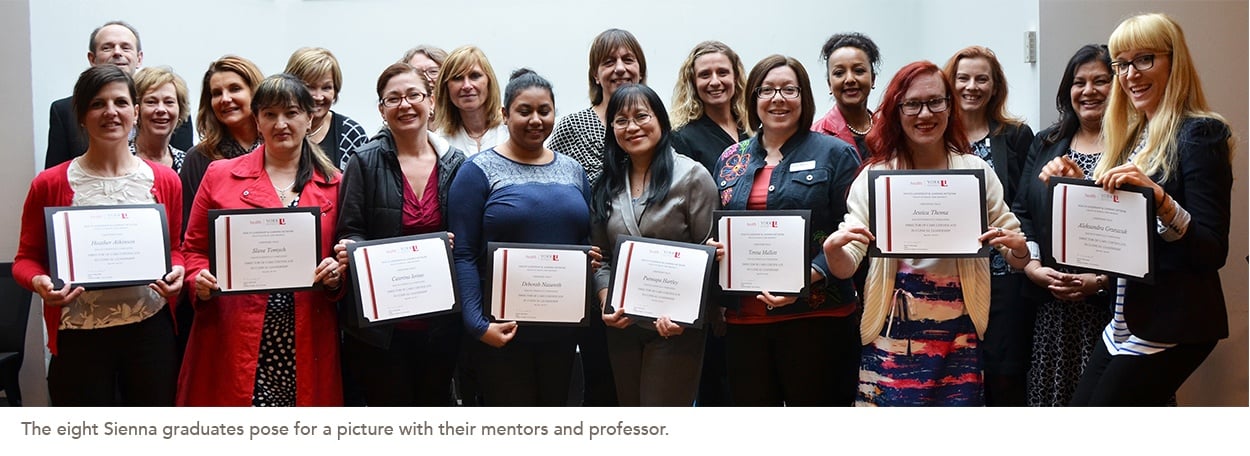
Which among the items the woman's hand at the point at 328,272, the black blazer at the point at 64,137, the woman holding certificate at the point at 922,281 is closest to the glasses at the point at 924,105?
the woman holding certificate at the point at 922,281

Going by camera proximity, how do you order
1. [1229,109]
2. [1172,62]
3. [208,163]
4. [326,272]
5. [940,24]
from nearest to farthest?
1. [1172,62]
2. [326,272]
3. [208,163]
4. [1229,109]
5. [940,24]

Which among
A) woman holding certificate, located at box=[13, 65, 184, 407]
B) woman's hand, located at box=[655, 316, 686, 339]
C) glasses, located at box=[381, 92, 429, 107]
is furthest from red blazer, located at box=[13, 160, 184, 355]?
woman's hand, located at box=[655, 316, 686, 339]

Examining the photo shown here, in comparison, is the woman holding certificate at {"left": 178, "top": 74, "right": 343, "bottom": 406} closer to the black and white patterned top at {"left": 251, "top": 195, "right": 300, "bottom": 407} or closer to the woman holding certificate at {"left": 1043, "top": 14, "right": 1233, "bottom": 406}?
the black and white patterned top at {"left": 251, "top": 195, "right": 300, "bottom": 407}

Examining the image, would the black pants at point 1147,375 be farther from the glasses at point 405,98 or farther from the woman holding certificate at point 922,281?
the glasses at point 405,98

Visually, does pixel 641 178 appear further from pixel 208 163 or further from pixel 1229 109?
pixel 1229 109

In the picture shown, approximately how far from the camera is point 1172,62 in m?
2.52

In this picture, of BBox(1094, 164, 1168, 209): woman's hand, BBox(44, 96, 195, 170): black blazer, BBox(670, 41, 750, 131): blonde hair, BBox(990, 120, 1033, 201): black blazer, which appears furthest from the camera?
BBox(44, 96, 195, 170): black blazer

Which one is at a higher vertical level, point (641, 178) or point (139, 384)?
point (641, 178)

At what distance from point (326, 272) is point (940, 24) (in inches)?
143

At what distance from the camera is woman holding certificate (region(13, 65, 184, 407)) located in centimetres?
276

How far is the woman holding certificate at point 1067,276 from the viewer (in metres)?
2.84

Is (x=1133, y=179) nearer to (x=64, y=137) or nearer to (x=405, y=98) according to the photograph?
(x=405, y=98)

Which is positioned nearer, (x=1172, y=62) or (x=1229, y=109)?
(x=1172, y=62)
